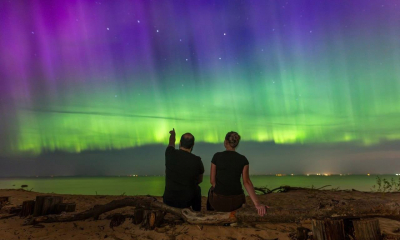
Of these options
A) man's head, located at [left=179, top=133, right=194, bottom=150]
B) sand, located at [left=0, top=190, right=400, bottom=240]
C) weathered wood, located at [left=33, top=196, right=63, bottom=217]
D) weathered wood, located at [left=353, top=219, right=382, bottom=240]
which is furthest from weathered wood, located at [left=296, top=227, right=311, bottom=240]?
weathered wood, located at [left=33, top=196, right=63, bottom=217]

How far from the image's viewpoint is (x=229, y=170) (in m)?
5.63

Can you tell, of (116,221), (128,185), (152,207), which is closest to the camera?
(116,221)

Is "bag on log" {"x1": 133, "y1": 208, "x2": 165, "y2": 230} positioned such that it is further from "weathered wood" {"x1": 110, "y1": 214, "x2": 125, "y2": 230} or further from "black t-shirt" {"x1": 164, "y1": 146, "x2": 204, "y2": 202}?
"weathered wood" {"x1": 110, "y1": 214, "x2": 125, "y2": 230}

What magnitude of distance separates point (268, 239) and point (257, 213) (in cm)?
53

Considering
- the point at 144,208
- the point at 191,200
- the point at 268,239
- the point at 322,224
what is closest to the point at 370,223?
the point at 322,224

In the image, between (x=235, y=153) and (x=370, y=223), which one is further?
(x=235, y=153)

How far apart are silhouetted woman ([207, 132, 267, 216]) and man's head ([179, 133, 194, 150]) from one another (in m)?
0.67

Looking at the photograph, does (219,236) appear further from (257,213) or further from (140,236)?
(140,236)

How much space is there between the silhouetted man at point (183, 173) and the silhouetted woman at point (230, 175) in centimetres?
52

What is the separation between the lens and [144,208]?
6.61m

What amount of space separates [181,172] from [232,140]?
1424 mm

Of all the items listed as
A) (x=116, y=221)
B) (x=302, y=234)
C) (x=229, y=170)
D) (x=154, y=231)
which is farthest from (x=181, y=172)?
(x=302, y=234)

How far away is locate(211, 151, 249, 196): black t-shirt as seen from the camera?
5.60m

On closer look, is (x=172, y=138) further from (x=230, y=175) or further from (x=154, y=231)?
(x=154, y=231)
